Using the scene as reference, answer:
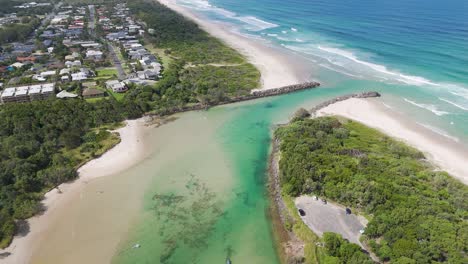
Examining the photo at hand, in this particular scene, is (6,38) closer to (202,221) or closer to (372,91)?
(202,221)

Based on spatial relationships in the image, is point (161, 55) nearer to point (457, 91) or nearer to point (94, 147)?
point (94, 147)

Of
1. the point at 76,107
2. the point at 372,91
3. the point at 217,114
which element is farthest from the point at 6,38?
the point at 372,91

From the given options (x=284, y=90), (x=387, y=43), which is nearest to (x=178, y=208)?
(x=284, y=90)

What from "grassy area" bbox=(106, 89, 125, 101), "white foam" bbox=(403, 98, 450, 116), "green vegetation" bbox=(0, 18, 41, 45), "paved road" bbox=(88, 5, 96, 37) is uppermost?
"white foam" bbox=(403, 98, 450, 116)

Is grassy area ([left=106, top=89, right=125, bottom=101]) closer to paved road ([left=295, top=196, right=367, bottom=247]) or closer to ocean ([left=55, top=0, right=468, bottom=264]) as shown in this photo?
ocean ([left=55, top=0, right=468, bottom=264])

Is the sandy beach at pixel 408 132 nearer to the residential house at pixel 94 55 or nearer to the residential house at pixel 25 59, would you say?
the residential house at pixel 94 55

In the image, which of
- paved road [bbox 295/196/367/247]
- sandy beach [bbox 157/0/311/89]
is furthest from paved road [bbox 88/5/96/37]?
paved road [bbox 295/196/367/247]
